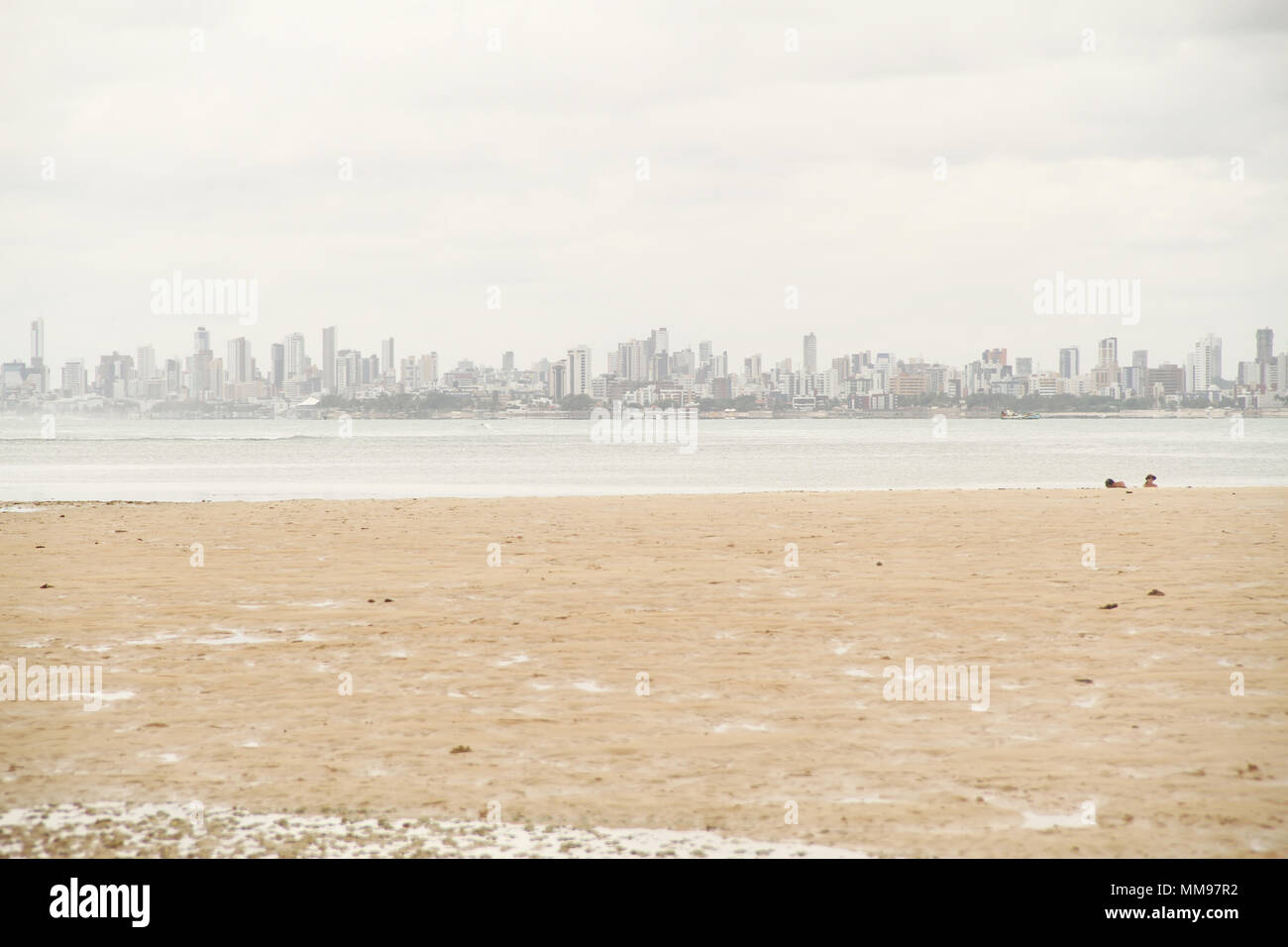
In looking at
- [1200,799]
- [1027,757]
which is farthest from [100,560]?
[1200,799]

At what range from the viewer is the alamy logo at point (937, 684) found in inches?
375

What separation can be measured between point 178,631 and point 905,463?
203ft

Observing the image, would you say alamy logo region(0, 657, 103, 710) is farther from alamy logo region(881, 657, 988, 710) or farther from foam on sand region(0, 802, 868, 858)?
alamy logo region(881, 657, 988, 710)

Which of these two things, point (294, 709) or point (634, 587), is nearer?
point (294, 709)

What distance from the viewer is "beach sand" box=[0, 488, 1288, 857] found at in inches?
267

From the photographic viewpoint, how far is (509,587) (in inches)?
619

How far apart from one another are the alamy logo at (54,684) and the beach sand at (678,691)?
191mm

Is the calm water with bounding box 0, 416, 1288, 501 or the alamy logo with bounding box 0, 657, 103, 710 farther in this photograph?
the calm water with bounding box 0, 416, 1288, 501
